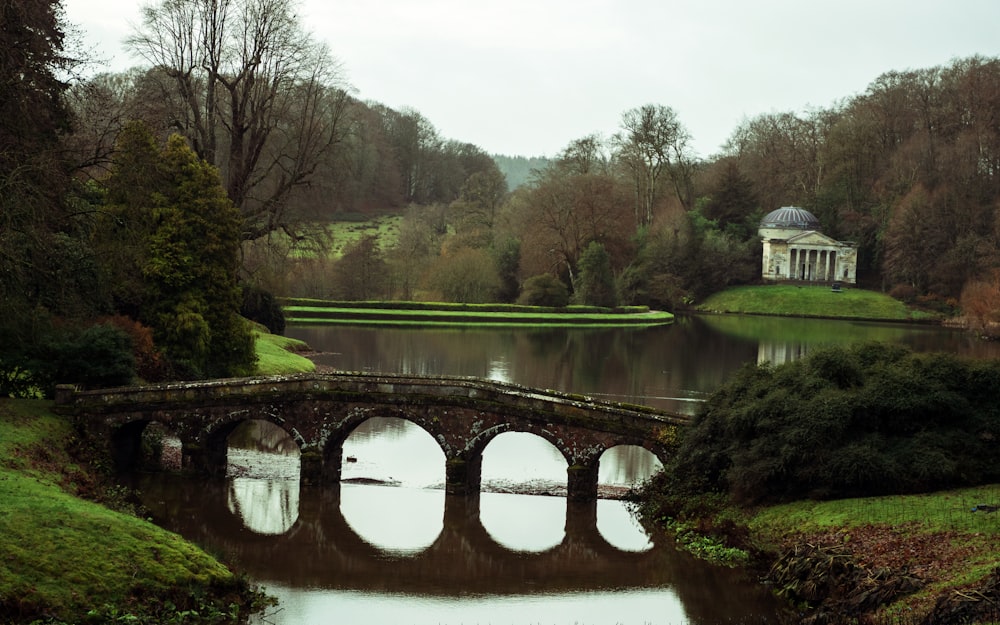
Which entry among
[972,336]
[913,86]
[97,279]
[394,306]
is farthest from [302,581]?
[913,86]

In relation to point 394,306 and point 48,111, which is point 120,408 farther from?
point 394,306

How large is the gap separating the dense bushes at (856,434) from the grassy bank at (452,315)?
56.5m

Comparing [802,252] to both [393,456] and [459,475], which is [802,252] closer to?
[393,456]

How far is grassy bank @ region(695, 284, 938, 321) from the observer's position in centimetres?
10250

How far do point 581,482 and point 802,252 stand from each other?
3689 inches

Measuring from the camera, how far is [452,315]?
85.2 m

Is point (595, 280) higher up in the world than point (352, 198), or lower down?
lower down

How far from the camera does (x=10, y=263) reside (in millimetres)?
24453

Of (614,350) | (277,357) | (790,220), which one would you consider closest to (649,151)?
(790,220)

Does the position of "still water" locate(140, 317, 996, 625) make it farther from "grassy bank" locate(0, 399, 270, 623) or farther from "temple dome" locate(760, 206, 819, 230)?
"temple dome" locate(760, 206, 819, 230)

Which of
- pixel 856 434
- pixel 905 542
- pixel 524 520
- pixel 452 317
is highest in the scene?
pixel 856 434

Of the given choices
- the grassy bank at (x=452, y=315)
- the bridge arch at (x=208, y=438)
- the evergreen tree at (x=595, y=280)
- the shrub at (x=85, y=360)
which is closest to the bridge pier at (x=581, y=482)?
the bridge arch at (x=208, y=438)

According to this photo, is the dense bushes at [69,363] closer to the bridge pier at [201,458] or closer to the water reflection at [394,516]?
the bridge pier at [201,458]

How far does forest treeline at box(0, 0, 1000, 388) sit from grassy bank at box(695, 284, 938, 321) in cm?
230
